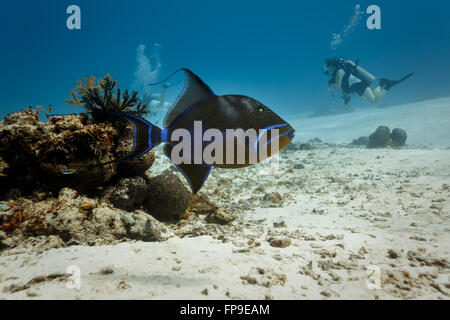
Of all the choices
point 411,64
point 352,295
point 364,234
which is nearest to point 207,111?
point 352,295

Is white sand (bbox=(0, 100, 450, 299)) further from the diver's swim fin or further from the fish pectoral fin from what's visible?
the diver's swim fin

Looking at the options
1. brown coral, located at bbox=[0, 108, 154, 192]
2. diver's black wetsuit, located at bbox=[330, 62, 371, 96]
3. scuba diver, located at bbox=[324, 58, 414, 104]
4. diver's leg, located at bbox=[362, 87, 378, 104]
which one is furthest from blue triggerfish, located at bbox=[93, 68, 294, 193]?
diver's leg, located at bbox=[362, 87, 378, 104]

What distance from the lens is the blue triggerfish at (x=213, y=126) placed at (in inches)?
44.3

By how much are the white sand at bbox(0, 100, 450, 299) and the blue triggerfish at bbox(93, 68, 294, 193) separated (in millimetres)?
843

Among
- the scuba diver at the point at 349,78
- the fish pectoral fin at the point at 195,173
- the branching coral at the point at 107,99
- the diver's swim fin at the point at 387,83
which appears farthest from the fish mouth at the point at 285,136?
the diver's swim fin at the point at 387,83

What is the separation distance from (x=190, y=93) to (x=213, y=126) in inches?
12.4

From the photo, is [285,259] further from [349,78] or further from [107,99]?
[349,78]

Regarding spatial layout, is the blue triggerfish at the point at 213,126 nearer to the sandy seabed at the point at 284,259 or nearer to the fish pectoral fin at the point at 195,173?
the fish pectoral fin at the point at 195,173

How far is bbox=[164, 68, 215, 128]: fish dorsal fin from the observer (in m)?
1.34

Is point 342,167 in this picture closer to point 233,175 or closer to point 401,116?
point 233,175

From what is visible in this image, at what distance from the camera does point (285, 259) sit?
195cm

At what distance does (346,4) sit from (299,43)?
79.1ft

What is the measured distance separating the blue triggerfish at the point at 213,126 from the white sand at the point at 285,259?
843mm

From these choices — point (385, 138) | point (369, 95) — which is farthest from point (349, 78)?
point (385, 138)
